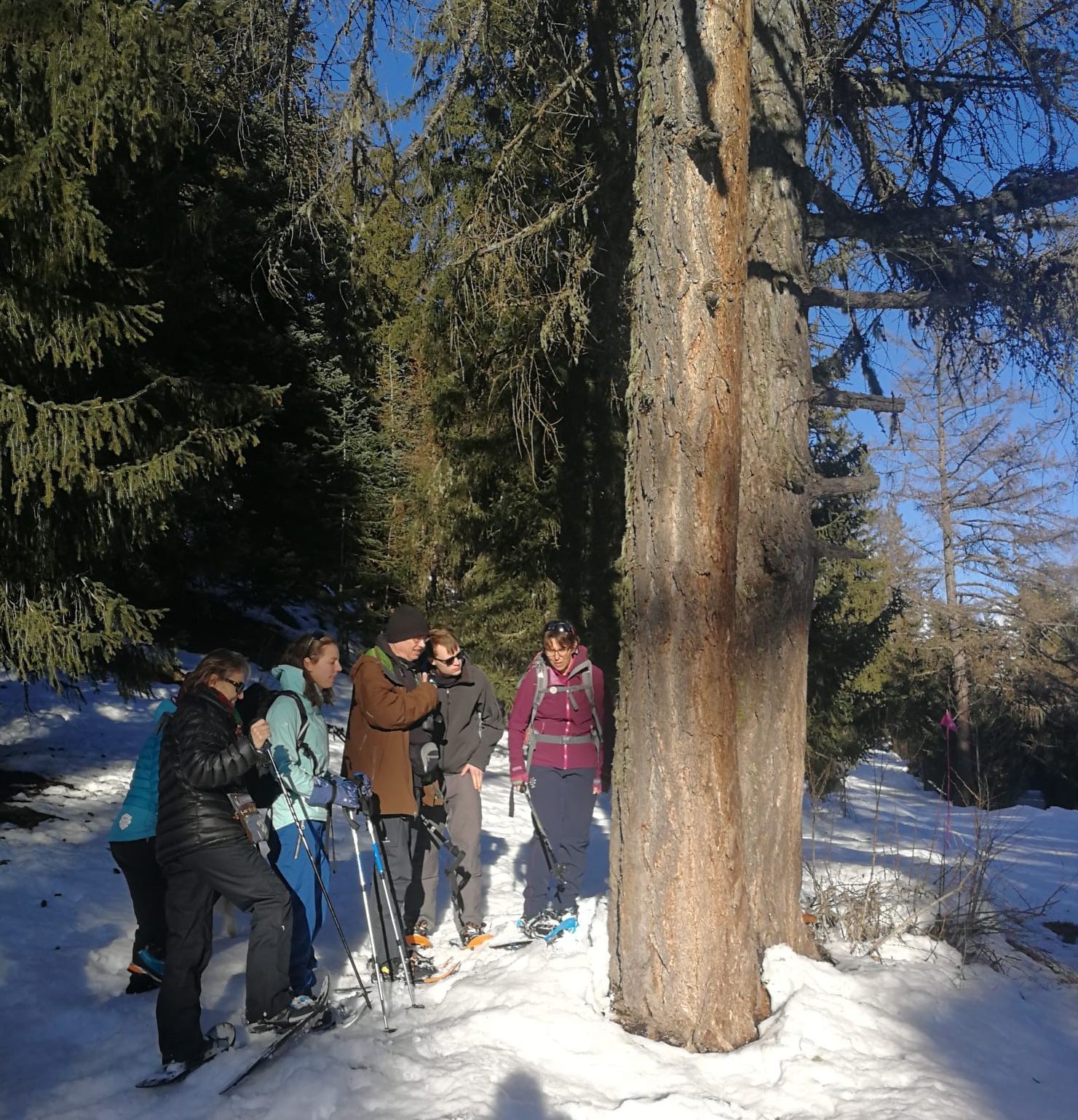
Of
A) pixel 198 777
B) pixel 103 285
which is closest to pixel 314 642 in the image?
pixel 198 777

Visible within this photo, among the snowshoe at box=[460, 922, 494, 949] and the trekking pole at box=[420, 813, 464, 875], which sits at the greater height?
the trekking pole at box=[420, 813, 464, 875]

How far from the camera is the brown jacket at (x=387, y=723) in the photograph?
5215 millimetres

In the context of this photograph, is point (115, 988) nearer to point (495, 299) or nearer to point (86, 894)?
point (86, 894)

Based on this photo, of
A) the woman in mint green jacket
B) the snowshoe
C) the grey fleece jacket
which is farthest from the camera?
the grey fleece jacket

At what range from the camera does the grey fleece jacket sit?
6.00 m

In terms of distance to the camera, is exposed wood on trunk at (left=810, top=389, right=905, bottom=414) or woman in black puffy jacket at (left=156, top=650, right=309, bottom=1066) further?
exposed wood on trunk at (left=810, top=389, right=905, bottom=414)

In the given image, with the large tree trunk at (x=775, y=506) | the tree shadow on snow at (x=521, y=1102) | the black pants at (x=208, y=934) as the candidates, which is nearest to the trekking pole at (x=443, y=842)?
the black pants at (x=208, y=934)

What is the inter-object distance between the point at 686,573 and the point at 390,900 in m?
2.36

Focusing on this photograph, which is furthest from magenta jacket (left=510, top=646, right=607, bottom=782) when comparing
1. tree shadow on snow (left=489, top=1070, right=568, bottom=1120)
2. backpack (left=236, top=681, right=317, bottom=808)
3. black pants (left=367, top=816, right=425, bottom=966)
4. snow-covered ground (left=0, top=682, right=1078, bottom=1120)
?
A: tree shadow on snow (left=489, top=1070, right=568, bottom=1120)

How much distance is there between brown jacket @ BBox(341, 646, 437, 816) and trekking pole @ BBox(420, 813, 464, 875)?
0.33 m

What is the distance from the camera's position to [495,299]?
25.4 ft

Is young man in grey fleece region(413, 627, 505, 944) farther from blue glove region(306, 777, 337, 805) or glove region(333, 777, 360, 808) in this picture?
blue glove region(306, 777, 337, 805)

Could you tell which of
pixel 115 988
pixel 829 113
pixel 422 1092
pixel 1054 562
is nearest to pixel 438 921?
pixel 115 988

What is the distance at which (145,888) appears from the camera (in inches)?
193
